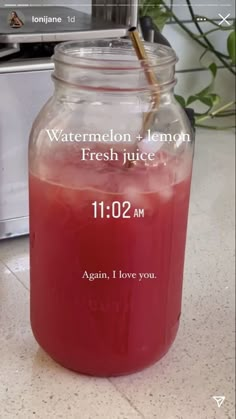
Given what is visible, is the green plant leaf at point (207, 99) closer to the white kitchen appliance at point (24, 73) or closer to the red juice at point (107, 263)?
the white kitchen appliance at point (24, 73)

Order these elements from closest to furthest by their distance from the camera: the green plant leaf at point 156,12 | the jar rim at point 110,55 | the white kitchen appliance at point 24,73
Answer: the jar rim at point 110,55 → the white kitchen appliance at point 24,73 → the green plant leaf at point 156,12

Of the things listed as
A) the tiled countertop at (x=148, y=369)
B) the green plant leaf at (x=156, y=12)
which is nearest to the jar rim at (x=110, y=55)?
the tiled countertop at (x=148, y=369)

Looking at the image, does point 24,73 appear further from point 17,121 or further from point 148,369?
point 148,369

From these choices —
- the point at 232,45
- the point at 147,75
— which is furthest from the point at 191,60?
the point at 147,75

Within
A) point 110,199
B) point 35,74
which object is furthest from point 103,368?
point 35,74

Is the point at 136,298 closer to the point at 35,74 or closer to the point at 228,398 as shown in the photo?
the point at 228,398
